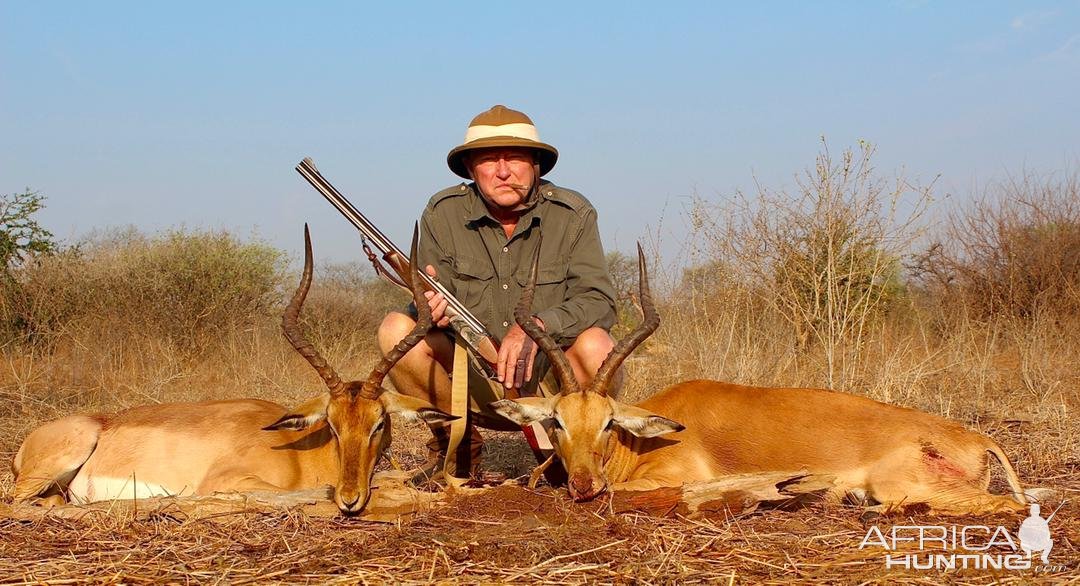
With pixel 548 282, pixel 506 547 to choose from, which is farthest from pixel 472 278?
pixel 506 547

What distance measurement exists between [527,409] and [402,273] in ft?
5.07

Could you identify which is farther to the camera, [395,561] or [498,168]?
[498,168]

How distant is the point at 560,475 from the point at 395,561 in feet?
7.32

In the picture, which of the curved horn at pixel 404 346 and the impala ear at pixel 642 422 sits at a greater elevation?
the curved horn at pixel 404 346

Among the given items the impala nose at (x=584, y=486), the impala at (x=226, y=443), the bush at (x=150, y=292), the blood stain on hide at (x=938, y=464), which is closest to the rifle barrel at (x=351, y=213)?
the impala at (x=226, y=443)

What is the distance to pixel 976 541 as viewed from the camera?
166 inches

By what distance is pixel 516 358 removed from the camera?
5.78m

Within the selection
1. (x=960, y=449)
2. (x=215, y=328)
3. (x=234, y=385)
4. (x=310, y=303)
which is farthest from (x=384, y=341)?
(x=310, y=303)

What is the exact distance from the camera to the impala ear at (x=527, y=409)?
550 cm

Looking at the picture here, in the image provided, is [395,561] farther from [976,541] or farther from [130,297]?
[130,297]

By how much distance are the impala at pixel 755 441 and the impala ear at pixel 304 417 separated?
106 cm

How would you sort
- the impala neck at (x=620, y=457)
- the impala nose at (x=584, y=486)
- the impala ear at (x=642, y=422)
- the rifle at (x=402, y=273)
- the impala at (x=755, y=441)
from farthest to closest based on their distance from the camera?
the rifle at (x=402, y=273)
the impala neck at (x=620, y=457)
the impala ear at (x=642, y=422)
the impala at (x=755, y=441)
the impala nose at (x=584, y=486)

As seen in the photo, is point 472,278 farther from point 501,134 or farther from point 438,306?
point 501,134

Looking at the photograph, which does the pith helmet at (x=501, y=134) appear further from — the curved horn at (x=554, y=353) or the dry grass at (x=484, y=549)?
the dry grass at (x=484, y=549)
